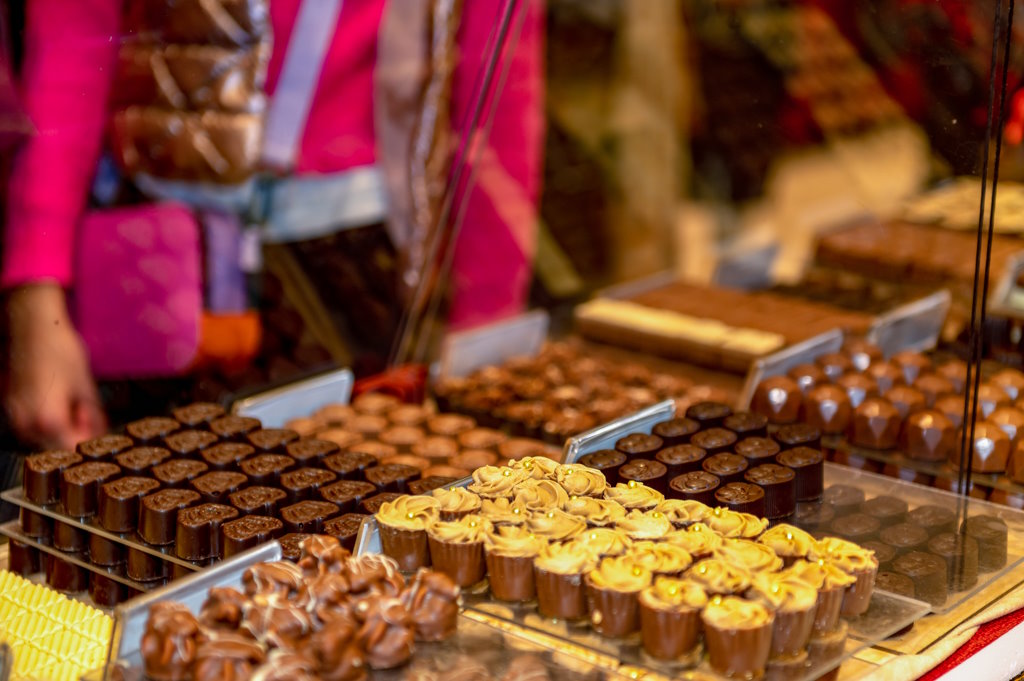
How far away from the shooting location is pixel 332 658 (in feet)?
5.17

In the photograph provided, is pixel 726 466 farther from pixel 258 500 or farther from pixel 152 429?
pixel 152 429

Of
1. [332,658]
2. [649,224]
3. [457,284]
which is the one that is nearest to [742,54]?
[649,224]

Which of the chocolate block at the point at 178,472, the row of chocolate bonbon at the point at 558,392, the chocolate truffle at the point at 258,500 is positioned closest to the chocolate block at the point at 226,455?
the chocolate block at the point at 178,472

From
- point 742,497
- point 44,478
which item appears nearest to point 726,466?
point 742,497

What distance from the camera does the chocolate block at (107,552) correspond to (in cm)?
214

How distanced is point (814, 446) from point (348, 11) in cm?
175

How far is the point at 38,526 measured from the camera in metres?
2.25

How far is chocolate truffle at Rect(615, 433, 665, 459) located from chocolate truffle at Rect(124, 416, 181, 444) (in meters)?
0.84

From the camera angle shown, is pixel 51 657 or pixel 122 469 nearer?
pixel 51 657

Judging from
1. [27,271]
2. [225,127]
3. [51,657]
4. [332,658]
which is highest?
[225,127]

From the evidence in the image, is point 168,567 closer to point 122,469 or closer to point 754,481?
point 122,469

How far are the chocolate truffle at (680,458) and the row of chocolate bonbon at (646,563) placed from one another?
0.17 metres

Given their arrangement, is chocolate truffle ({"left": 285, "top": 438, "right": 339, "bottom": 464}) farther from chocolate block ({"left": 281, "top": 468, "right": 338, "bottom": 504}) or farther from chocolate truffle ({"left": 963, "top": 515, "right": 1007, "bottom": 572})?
Answer: chocolate truffle ({"left": 963, "top": 515, "right": 1007, "bottom": 572})

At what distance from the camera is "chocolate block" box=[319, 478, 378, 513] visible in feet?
6.98
